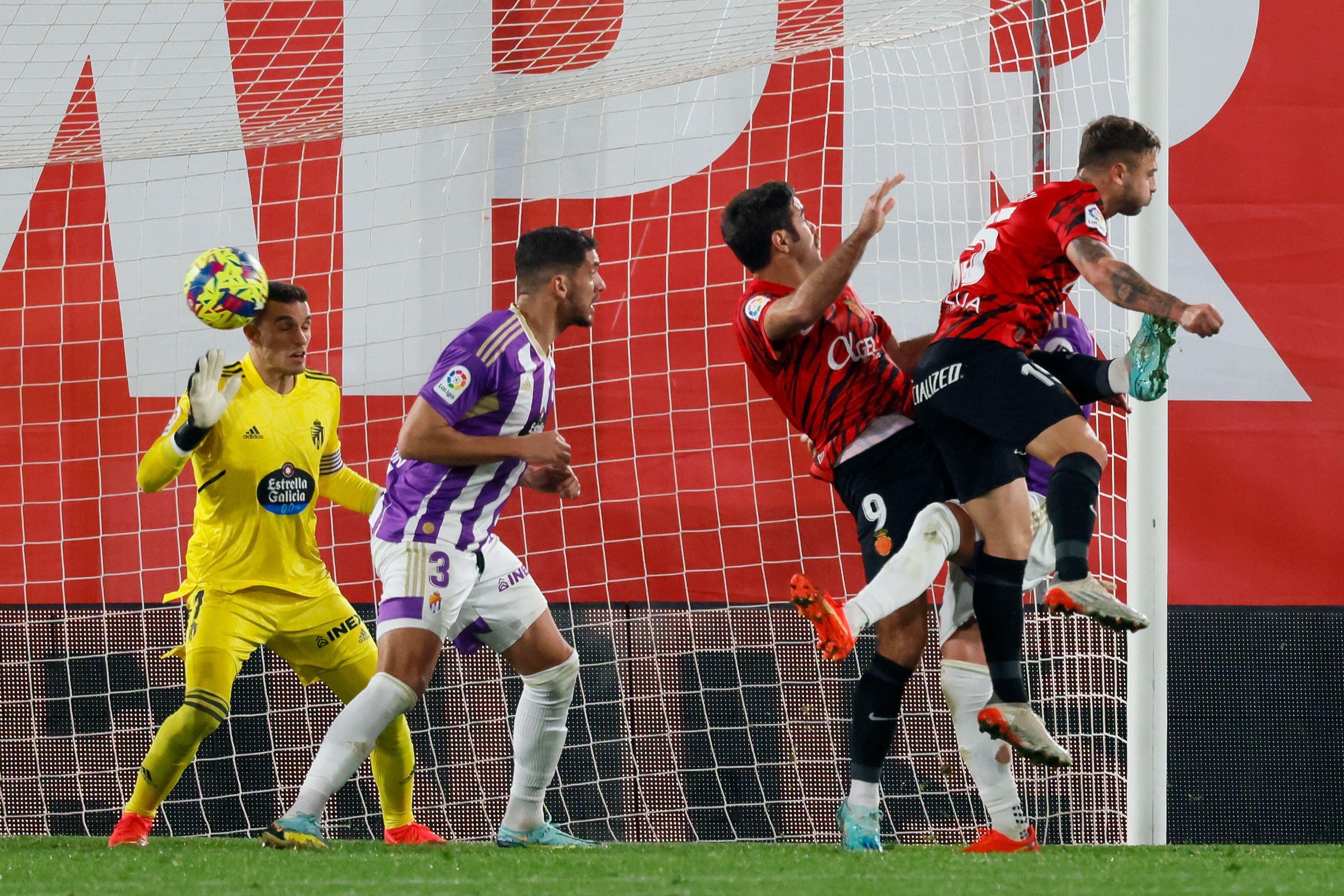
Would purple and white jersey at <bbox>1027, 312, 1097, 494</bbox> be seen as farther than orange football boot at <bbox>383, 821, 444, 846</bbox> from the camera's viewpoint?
No

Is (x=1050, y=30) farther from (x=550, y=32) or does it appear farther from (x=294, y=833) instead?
(x=294, y=833)

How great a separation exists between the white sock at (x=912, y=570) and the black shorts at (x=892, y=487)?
0.26 feet

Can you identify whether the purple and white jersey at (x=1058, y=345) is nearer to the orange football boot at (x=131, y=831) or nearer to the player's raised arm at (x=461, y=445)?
the player's raised arm at (x=461, y=445)

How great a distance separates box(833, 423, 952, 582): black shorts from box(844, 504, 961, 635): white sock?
0.08 m

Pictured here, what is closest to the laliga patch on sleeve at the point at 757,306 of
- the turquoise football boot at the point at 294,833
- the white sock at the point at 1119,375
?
the white sock at the point at 1119,375

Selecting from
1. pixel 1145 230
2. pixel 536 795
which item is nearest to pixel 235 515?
pixel 536 795

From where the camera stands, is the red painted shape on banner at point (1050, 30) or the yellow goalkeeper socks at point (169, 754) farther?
the red painted shape on banner at point (1050, 30)

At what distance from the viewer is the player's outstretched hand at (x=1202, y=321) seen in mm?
3314

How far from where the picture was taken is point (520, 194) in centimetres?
585

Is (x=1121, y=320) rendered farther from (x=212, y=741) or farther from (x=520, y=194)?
(x=212, y=741)

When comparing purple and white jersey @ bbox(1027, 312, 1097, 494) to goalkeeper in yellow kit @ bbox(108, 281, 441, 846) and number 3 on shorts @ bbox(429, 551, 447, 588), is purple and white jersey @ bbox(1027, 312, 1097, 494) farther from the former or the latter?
goalkeeper in yellow kit @ bbox(108, 281, 441, 846)

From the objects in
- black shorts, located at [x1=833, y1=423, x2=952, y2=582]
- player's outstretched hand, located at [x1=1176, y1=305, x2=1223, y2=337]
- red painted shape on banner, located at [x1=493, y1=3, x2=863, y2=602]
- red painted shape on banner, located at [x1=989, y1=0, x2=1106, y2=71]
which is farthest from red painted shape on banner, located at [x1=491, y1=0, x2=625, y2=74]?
player's outstretched hand, located at [x1=1176, y1=305, x2=1223, y2=337]

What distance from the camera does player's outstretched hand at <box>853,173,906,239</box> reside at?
3590 mm

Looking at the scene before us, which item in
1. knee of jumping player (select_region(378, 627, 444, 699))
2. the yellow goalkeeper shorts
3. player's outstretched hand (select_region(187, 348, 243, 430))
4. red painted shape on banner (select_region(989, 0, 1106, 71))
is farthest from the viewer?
red painted shape on banner (select_region(989, 0, 1106, 71))
